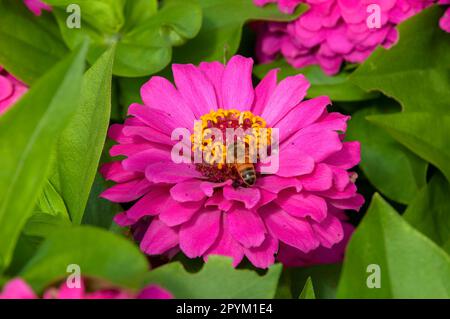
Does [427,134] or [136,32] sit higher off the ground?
[136,32]

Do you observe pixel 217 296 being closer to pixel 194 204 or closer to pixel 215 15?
pixel 194 204

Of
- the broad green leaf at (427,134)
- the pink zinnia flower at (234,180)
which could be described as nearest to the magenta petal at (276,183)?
the pink zinnia flower at (234,180)

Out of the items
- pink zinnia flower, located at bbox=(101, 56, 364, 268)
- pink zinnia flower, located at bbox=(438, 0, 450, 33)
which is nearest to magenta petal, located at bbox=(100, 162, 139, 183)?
pink zinnia flower, located at bbox=(101, 56, 364, 268)

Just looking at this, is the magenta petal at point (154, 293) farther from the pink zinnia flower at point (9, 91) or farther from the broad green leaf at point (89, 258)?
the pink zinnia flower at point (9, 91)

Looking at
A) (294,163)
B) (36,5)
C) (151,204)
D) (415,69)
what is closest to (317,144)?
(294,163)

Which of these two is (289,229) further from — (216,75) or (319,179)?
(216,75)

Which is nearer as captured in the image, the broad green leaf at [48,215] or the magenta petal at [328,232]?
the broad green leaf at [48,215]

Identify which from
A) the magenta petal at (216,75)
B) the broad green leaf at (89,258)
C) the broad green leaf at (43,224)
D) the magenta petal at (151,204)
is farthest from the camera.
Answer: the magenta petal at (216,75)
